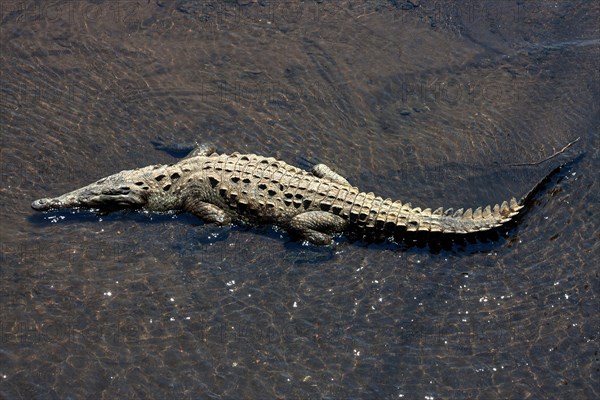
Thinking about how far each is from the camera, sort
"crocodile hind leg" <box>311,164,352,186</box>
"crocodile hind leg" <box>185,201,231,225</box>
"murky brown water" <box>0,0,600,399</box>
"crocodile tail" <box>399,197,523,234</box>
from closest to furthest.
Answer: "murky brown water" <box>0,0,600,399</box> → "crocodile tail" <box>399,197,523,234</box> → "crocodile hind leg" <box>185,201,231,225</box> → "crocodile hind leg" <box>311,164,352,186</box>

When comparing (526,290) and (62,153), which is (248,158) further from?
(526,290)

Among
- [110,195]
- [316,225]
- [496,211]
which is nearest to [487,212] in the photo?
[496,211]

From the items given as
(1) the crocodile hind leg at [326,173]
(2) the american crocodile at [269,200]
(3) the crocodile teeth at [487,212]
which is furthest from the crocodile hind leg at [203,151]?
(3) the crocodile teeth at [487,212]

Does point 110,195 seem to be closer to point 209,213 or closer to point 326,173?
point 209,213

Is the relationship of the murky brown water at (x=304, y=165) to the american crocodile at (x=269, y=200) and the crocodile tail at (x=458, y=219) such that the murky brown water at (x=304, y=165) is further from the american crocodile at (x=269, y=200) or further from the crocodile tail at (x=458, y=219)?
the crocodile tail at (x=458, y=219)

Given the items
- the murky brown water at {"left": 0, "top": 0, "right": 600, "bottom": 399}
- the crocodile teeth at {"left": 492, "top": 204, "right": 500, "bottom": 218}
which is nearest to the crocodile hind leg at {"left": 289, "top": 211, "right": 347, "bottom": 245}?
the murky brown water at {"left": 0, "top": 0, "right": 600, "bottom": 399}

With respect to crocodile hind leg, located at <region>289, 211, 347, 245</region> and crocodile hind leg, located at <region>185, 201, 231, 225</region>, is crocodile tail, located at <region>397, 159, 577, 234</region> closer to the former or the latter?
crocodile hind leg, located at <region>289, 211, 347, 245</region>

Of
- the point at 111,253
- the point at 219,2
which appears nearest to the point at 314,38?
the point at 219,2
